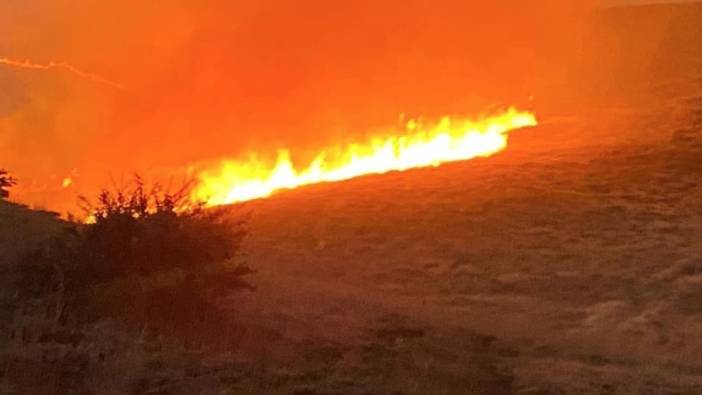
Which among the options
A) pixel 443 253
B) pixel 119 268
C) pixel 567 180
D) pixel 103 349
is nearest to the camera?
pixel 103 349

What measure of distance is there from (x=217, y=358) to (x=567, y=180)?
38.2 feet

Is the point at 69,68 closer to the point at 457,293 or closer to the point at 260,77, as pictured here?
the point at 260,77

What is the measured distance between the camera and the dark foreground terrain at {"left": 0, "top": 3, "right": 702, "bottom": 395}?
7637mm

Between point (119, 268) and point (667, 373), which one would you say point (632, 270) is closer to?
point (667, 373)

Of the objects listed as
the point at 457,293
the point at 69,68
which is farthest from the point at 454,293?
the point at 69,68

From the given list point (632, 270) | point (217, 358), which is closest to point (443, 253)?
point (632, 270)

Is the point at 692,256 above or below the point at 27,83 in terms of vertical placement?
below

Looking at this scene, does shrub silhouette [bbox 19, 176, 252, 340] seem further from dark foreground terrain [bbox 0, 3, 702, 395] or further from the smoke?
the smoke

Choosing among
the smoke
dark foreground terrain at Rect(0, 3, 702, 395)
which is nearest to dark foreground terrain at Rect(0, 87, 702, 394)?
dark foreground terrain at Rect(0, 3, 702, 395)

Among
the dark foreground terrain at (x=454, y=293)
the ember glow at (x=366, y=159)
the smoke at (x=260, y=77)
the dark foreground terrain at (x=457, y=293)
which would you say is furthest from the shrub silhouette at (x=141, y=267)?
the smoke at (x=260, y=77)

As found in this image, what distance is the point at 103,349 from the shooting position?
24.9ft

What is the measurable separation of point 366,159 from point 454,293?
12140 millimetres

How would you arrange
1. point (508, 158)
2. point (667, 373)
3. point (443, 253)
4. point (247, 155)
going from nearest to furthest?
point (667, 373) → point (443, 253) → point (508, 158) → point (247, 155)

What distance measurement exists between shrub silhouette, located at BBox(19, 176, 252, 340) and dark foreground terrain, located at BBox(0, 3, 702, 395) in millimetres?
359
